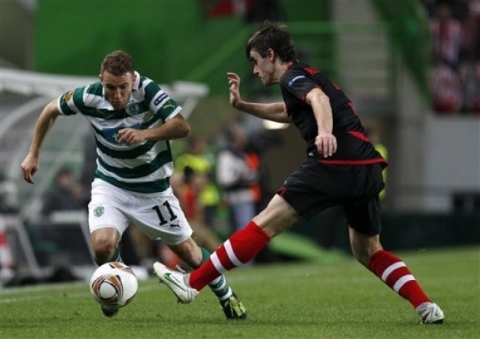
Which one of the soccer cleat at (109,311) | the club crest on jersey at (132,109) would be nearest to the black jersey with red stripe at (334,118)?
the club crest on jersey at (132,109)

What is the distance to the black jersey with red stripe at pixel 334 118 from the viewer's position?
9391 millimetres

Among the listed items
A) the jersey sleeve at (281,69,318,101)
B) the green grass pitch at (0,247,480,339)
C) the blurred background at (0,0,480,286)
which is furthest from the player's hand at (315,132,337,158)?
the blurred background at (0,0,480,286)

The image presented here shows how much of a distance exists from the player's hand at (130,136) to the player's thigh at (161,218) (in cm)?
84

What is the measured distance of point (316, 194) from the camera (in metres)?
9.34

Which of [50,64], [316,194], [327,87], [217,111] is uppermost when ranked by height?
[327,87]

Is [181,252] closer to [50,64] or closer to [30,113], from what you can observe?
[30,113]

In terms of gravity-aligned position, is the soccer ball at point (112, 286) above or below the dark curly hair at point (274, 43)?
below

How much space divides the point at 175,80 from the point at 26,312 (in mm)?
11770

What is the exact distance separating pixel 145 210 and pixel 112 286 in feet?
3.23

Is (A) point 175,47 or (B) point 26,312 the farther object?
(A) point 175,47

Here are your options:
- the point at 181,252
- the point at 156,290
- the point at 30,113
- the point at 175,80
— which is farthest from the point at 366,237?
the point at 175,80

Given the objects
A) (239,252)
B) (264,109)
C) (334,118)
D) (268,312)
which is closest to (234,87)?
(264,109)

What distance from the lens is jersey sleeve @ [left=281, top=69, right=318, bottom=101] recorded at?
30.4ft

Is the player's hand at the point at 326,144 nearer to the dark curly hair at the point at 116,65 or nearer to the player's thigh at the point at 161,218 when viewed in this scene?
the dark curly hair at the point at 116,65
